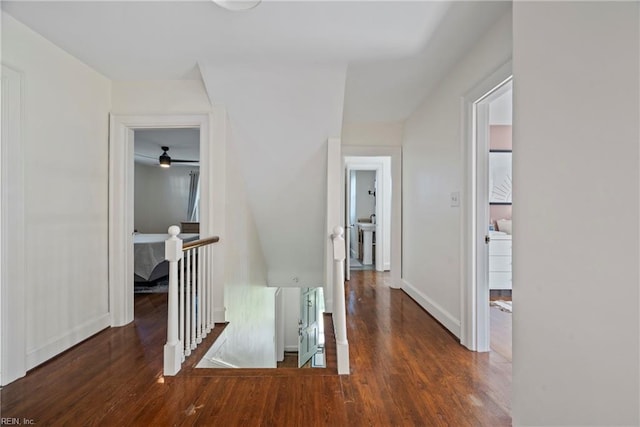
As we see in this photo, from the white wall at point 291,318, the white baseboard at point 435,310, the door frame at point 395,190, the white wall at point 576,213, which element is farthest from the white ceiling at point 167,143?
the white wall at point 576,213

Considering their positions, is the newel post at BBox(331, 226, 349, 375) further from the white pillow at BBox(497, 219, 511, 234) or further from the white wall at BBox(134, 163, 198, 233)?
the white wall at BBox(134, 163, 198, 233)

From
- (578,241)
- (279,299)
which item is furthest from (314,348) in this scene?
(578,241)

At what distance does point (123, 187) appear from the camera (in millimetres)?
2781

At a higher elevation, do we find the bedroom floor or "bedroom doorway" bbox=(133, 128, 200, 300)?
"bedroom doorway" bbox=(133, 128, 200, 300)

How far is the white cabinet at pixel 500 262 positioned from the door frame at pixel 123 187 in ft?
11.5

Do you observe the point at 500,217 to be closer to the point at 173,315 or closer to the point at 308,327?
the point at 308,327

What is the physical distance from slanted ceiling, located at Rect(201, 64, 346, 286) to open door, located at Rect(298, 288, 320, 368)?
1.29 metres

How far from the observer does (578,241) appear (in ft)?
2.99

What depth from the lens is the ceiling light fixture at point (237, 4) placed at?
5.35 ft

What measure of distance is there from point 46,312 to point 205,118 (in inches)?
75.3

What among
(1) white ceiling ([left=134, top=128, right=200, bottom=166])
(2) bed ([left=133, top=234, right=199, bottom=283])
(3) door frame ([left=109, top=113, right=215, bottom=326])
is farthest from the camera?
(1) white ceiling ([left=134, top=128, right=200, bottom=166])

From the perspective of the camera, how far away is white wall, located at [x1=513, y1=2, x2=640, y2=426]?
78 cm

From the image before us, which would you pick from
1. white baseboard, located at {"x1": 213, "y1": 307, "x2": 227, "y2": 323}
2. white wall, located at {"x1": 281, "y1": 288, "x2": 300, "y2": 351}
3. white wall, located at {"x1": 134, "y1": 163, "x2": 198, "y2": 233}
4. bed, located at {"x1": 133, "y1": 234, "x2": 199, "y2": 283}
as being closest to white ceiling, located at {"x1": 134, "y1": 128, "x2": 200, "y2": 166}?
white wall, located at {"x1": 134, "y1": 163, "x2": 198, "y2": 233}

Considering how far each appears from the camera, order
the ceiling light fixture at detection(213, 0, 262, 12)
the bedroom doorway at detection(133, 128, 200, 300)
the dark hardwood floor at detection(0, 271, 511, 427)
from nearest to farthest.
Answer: the dark hardwood floor at detection(0, 271, 511, 427), the ceiling light fixture at detection(213, 0, 262, 12), the bedroom doorway at detection(133, 128, 200, 300)
